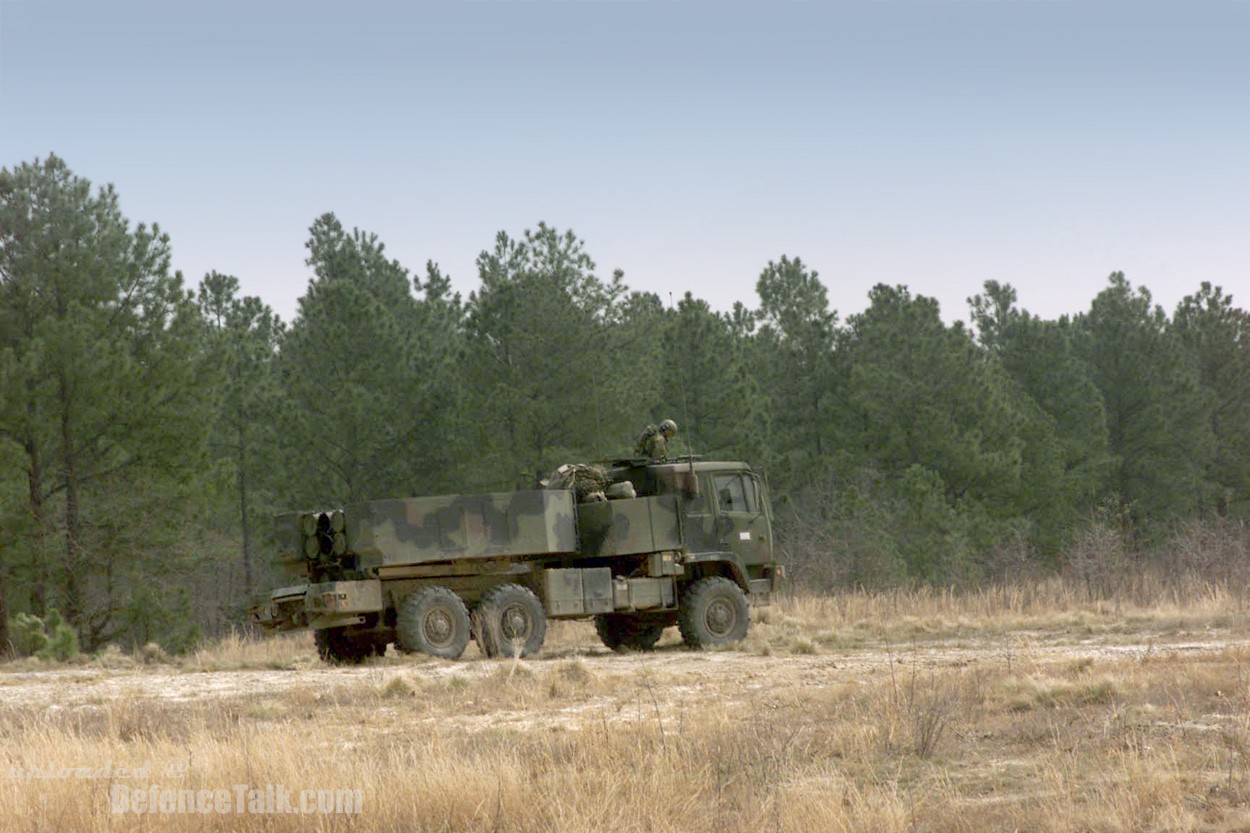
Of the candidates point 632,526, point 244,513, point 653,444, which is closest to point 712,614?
point 632,526

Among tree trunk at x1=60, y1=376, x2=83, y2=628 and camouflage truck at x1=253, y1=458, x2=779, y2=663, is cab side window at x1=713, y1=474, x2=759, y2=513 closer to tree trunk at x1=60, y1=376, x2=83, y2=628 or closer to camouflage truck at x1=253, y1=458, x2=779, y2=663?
camouflage truck at x1=253, y1=458, x2=779, y2=663

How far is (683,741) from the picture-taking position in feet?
30.0

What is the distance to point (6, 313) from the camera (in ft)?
83.6

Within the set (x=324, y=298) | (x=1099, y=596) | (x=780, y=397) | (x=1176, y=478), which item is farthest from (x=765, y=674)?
(x=1176, y=478)

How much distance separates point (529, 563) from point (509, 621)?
92 cm

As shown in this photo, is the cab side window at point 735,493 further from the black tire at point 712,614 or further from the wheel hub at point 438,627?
the wheel hub at point 438,627

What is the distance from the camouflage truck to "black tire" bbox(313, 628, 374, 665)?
0.02 meters

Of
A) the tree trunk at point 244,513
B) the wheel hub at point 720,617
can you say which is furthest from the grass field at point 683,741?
the tree trunk at point 244,513

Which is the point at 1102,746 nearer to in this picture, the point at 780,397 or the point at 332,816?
the point at 332,816

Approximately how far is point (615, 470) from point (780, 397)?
85.1 ft

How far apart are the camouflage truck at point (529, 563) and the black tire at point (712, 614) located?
0.02 m

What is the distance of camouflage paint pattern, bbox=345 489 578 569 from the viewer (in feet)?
59.7

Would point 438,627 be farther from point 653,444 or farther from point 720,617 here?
point 653,444

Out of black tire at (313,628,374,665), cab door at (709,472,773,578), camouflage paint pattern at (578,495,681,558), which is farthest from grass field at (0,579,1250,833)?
cab door at (709,472,773,578)
